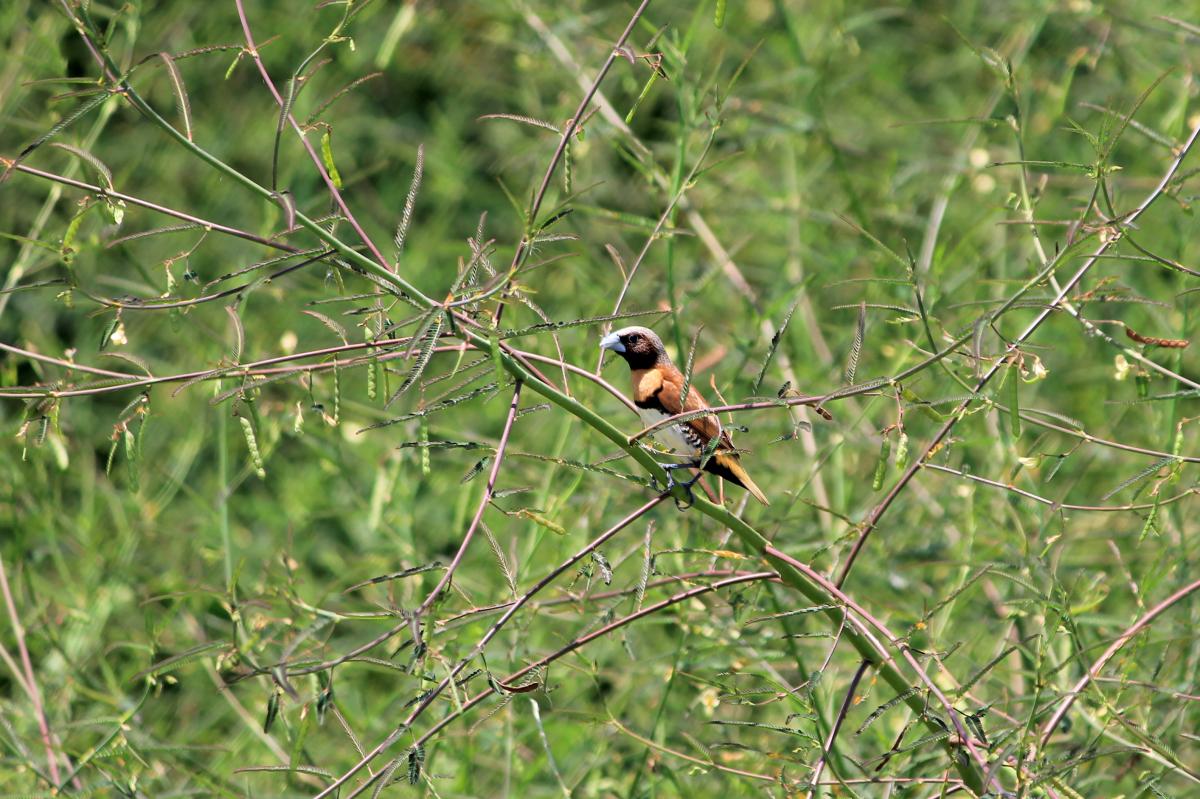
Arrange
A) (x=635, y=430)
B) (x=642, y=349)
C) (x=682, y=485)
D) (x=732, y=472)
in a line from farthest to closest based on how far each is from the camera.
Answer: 1. (x=635, y=430)
2. (x=642, y=349)
3. (x=732, y=472)
4. (x=682, y=485)

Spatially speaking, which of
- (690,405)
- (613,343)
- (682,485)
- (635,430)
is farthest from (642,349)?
(682,485)

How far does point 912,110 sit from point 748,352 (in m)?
3.29

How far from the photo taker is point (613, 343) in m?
2.99

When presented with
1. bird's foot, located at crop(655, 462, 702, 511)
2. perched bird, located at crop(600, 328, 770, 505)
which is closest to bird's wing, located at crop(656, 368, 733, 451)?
perched bird, located at crop(600, 328, 770, 505)

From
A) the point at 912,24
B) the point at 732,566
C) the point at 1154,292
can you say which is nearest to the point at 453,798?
the point at 732,566

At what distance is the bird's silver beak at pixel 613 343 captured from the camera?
9.32 feet

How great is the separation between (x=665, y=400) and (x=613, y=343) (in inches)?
10.2

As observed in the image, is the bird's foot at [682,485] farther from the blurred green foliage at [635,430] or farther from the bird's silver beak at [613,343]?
the bird's silver beak at [613,343]

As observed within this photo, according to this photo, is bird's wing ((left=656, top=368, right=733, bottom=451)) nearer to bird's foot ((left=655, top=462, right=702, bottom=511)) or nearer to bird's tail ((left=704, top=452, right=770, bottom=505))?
bird's tail ((left=704, top=452, right=770, bottom=505))

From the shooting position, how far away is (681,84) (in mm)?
3158

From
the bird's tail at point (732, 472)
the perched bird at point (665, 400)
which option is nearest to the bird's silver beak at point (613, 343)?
the perched bird at point (665, 400)

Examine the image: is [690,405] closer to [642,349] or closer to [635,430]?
[642,349]

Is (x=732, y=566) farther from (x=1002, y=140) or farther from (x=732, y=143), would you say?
(x=1002, y=140)

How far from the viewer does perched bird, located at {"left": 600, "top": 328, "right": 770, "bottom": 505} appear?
122 inches
